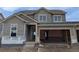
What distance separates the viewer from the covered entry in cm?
234

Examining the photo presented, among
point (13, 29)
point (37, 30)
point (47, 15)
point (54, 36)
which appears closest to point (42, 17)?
point (47, 15)

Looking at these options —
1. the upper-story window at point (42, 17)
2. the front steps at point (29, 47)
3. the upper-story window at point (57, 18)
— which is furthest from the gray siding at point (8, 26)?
the upper-story window at point (57, 18)

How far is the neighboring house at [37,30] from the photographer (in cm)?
233

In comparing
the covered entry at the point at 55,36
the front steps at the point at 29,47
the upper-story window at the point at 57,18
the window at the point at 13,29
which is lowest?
the front steps at the point at 29,47

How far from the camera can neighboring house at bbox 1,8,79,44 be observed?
2332mm

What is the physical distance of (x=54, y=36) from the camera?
7.70 ft

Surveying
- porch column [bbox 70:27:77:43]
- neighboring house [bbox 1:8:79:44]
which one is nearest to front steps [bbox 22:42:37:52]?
neighboring house [bbox 1:8:79:44]

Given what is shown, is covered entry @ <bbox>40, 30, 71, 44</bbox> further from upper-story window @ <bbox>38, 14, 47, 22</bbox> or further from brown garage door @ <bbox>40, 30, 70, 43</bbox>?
upper-story window @ <bbox>38, 14, 47, 22</bbox>

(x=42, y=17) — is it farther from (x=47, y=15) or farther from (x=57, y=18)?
(x=57, y=18)

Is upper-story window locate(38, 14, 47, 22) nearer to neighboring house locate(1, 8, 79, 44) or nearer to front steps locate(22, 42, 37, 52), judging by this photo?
neighboring house locate(1, 8, 79, 44)

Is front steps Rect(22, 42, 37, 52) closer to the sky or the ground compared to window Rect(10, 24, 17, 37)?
closer to the ground

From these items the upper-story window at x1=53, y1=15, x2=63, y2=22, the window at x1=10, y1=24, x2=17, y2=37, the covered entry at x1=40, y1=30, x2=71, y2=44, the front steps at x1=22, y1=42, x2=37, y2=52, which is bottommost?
the front steps at x1=22, y1=42, x2=37, y2=52

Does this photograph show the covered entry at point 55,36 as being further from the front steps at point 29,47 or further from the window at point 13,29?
the window at point 13,29
